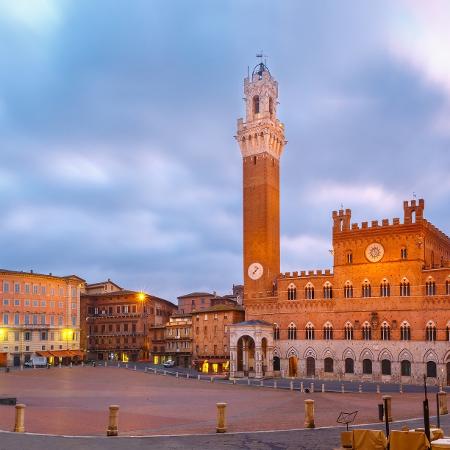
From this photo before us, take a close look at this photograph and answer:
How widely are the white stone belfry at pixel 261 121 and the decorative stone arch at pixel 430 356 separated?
31833mm

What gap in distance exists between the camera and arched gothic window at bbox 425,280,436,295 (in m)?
60.8

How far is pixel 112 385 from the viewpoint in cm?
5166

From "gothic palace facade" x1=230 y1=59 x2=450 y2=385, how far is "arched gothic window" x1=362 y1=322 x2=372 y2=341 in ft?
0.36

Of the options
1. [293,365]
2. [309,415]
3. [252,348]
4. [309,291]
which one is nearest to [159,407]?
[309,415]

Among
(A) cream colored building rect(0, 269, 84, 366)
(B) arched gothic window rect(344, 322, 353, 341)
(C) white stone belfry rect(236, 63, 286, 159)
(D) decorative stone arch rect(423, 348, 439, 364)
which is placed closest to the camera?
(D) decorative stone arch rect(423, 348, 439, 364)

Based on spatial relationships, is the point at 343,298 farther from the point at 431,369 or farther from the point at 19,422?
the point at 19,422

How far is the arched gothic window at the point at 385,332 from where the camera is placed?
208ft

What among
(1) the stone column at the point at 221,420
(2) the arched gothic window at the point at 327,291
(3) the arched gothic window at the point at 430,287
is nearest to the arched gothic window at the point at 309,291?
(2) the arched gothic window at the point at 327,291

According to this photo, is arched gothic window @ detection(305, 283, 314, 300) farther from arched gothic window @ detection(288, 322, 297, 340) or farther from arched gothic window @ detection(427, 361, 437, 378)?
arched gothic window @ detection(427, 361, 437, 378)

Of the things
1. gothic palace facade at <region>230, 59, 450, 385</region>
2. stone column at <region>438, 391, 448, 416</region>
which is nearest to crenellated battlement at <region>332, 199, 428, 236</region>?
gothic palace facade at <region>230, 59, 450, 385</region>

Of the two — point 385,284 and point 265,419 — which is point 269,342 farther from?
point 265,419

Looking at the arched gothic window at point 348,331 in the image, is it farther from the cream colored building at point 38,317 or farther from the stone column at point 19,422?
the stone column at point 19,422

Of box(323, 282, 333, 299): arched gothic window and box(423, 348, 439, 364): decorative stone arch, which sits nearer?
box(423, 348, 439, 364): decorative stone arch

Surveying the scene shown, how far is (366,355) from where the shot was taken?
64.7 metres
